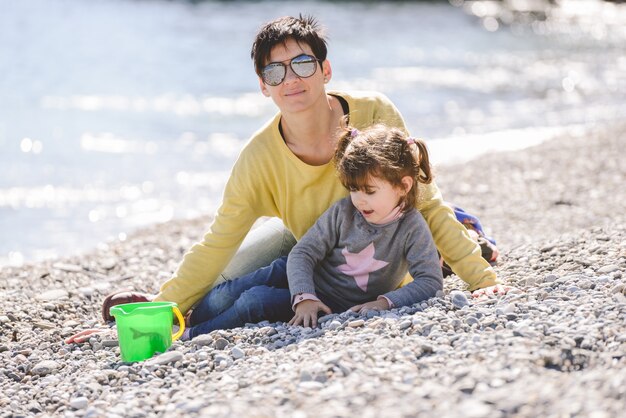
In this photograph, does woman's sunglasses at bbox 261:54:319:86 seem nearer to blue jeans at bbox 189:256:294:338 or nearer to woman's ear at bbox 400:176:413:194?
woman's ear at bbox 400:176:413:194

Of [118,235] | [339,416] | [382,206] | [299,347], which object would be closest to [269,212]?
[382,206]

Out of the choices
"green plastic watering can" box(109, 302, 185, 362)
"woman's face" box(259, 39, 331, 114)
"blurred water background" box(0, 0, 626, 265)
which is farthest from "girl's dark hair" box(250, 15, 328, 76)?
"blurred water background" box(0, 0, 626, 265)

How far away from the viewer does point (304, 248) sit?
4562 millimetres

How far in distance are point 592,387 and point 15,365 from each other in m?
3.11

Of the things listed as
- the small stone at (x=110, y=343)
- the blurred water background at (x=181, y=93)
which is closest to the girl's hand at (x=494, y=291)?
the small stone at (x=110, y=343)

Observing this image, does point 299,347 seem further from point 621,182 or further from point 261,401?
point 621,182

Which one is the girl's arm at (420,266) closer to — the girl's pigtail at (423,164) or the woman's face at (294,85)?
the girl's pigtail at (423,164)

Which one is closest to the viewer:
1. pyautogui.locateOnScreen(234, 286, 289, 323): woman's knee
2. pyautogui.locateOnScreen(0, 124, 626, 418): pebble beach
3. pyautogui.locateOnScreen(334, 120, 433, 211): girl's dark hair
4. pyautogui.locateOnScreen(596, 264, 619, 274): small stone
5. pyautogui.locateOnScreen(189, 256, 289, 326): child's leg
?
pyautogui.locateOnScreen(0, 124, 626, 418): pebble beach

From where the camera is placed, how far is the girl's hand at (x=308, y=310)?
173 inches

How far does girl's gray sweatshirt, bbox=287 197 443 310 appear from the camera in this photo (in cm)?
446

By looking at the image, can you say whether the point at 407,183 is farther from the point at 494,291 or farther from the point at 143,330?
the point at 143,330

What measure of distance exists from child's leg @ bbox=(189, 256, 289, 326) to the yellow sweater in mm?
88

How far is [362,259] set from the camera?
15.0ft

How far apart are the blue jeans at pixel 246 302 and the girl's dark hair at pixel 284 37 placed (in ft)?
3.99
